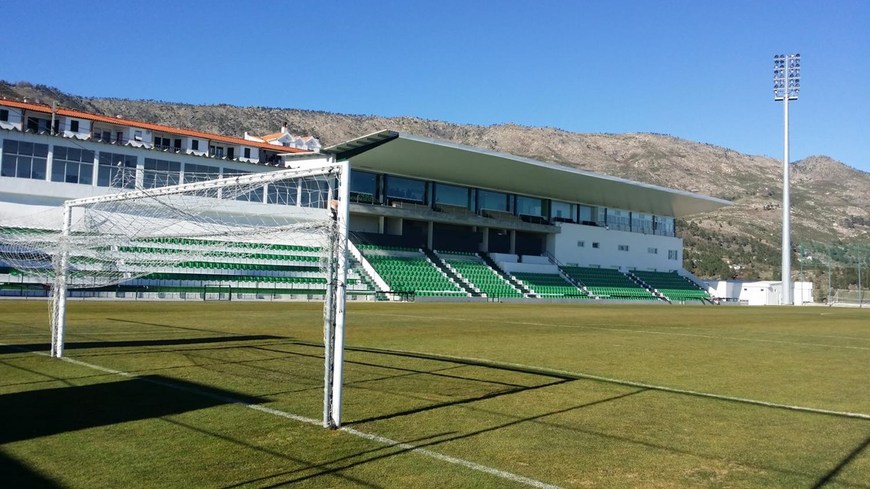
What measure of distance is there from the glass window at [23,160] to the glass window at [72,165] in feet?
2.11

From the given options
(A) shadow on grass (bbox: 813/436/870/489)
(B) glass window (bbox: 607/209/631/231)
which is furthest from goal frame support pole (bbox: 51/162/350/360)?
(B) glass window (bbox: 607/209/631/231)

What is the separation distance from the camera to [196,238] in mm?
17859

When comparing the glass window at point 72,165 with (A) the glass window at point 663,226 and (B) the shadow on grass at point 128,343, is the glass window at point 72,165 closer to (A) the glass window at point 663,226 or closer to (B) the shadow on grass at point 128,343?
(B) the shadow on grass at point 128,343

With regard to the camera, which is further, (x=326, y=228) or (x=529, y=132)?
(x=529, y=132)

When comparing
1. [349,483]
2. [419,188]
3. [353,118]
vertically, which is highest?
[353,118]

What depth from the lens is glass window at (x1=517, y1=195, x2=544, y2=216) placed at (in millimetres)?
61312

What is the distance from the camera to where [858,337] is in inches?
909

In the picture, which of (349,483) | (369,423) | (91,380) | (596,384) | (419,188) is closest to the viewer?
(349,483)

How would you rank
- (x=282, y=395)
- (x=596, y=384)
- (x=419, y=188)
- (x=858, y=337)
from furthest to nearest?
(x=419, y=188) < (x=858, y=337) < (x=596, y=384) < (x=282, y=395)

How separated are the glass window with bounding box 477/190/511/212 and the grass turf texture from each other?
1660 inches

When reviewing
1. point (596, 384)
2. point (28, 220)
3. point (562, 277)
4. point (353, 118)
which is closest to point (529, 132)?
point (353, 118)

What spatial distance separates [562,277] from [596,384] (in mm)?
49680

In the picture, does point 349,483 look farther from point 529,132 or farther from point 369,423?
point 529,132

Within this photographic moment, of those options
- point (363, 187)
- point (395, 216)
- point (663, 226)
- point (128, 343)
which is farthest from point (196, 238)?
point (663, 226)
